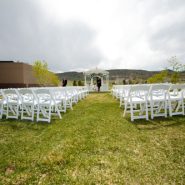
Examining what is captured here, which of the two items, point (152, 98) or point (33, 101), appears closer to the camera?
point (152, 98)

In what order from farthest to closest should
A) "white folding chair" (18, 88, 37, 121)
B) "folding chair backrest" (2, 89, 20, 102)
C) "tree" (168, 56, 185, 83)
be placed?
"tree" (168, 56, 185, 83) → "folding chair backrest" (2, 89, 20, 102) → "white folding chair" (18, 88, 37, 121)

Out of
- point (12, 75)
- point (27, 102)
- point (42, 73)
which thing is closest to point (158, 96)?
point (27, 102)

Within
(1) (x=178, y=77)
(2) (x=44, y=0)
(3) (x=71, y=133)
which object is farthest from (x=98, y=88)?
(3) (x=71, y=133)

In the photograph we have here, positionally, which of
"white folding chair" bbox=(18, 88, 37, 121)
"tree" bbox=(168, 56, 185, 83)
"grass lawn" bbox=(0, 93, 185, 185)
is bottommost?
"grass lawn" bbox=(0, 93, 185, 185)

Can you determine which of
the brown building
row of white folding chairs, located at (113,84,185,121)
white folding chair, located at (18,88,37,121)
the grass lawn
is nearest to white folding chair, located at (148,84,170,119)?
row of white folding chairs, located at (113,84,185,121)

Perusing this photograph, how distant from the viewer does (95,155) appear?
9.52 feet

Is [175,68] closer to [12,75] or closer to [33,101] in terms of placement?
[33,101]

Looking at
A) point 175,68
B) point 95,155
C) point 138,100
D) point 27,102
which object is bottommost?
point 95,155

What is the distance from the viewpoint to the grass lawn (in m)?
2.27

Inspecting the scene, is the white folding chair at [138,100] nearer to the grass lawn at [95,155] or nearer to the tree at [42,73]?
the grass lawn at [95,155]

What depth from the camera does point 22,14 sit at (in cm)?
1330

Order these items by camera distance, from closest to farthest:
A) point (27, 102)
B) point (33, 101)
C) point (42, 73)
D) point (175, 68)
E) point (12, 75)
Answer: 1. point (33, 101)
2. point (27, 102)
3. point (175, 68)
4. point (12, 75)
5. point (42, 73)

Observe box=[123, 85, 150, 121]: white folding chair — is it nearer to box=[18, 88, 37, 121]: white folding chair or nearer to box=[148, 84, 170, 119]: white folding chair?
box=[148, 84, 170, 119]: white folding chair

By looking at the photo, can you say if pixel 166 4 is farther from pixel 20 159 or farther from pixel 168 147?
pixel 20 159
